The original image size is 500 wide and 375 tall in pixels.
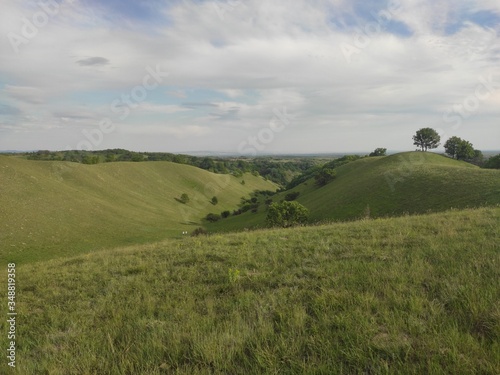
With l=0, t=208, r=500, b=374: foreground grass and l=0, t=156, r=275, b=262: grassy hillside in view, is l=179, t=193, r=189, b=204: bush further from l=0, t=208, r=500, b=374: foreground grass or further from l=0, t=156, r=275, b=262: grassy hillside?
Result: l=0, t=208, r=500, b=374: foreground grass

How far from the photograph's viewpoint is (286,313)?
521 centimetres

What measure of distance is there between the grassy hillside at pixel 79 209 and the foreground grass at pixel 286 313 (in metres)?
39.1

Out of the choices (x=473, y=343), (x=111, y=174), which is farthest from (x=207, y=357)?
(x=111, y=174)


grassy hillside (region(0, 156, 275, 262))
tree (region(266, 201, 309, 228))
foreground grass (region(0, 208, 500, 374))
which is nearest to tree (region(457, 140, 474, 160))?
tree (region(266, 201, 309, 228))

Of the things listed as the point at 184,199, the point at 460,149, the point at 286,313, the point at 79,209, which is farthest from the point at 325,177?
the point at 286,313

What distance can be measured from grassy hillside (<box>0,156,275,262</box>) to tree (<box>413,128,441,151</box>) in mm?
87482

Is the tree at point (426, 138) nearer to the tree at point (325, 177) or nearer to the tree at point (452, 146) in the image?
the tree at point (452, 146)

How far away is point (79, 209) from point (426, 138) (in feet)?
389

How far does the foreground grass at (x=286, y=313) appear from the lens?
3.86 m

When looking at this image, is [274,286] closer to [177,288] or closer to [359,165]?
[177,288]

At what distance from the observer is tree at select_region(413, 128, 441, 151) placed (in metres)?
109

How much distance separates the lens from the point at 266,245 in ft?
36.8

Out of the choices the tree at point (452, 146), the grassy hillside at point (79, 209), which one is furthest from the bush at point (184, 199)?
the tree at point (452, 146)

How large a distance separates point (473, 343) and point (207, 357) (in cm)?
353
